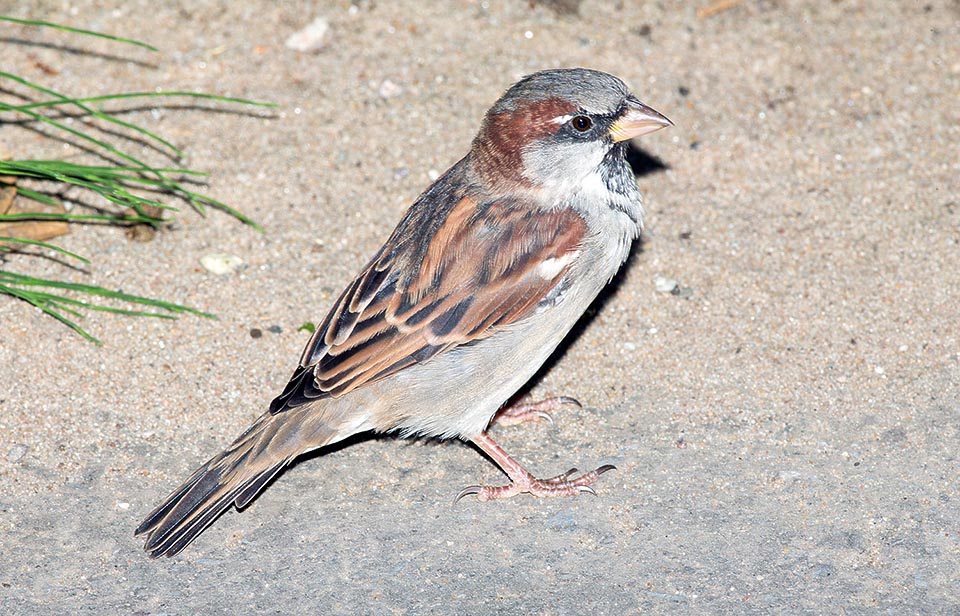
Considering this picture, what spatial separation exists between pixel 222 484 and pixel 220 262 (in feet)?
4.90

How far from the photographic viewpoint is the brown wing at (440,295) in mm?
4172

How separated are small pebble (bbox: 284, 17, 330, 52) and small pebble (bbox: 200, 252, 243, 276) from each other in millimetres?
1532

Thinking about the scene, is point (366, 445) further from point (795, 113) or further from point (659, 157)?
point (795, 113)

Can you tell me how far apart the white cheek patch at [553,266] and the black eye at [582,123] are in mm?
517

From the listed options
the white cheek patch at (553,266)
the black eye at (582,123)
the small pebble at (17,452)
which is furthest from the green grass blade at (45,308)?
the black eye at (582,123)

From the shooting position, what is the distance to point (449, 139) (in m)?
5.87

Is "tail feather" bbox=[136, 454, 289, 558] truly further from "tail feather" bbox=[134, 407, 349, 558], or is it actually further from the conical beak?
the conical beak

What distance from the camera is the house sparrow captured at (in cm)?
416

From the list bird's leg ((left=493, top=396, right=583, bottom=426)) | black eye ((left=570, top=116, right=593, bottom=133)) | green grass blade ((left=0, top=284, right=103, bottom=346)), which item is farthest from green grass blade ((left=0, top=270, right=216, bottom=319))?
black eye ((left=570, top=116, right=593, bottom=133))

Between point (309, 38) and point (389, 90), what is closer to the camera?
point (389, 90)

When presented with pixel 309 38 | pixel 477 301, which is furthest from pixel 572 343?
pixel 309 38

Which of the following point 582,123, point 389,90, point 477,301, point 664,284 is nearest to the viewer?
point 477,301

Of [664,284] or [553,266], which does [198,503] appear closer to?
[553,266]

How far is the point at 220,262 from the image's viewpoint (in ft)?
17.3
